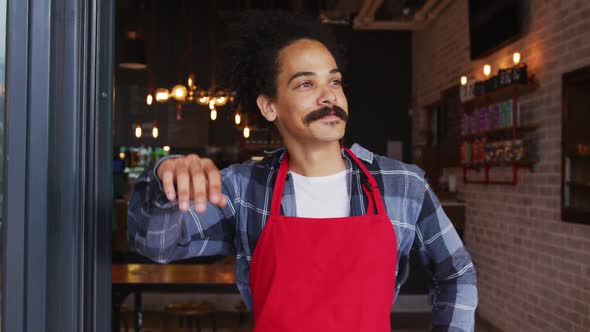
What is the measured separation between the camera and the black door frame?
3.74ft

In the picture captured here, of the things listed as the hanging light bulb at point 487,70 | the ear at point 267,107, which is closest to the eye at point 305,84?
the ear at point 267,107

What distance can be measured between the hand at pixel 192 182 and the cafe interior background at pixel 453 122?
0.76 metres

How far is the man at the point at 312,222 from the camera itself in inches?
52.2

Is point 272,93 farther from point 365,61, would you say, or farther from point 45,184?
point 365,61

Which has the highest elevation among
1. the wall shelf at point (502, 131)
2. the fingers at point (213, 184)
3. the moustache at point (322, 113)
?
the wall shelf at point (502, 131)

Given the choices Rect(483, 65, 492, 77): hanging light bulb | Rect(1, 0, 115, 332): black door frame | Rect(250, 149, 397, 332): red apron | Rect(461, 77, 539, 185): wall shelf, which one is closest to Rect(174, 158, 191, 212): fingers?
Rect(1, 0, 115, 332): black door frame

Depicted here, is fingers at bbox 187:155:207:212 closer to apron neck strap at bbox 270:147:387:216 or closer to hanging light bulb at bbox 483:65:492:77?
apron neck strap at bbox 270:147:387:216

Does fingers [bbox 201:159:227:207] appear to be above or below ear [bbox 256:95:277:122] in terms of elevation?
below

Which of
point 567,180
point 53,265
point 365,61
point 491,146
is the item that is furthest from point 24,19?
point 365,61

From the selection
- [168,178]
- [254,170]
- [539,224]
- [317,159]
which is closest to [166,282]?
[254,170]

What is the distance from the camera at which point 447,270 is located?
1.50 meters

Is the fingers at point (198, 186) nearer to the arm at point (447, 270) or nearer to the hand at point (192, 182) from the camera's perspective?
the hand at point (192, 182)

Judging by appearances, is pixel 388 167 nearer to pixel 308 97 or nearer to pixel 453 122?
pixel 308 97

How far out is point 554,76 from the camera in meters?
4.16
